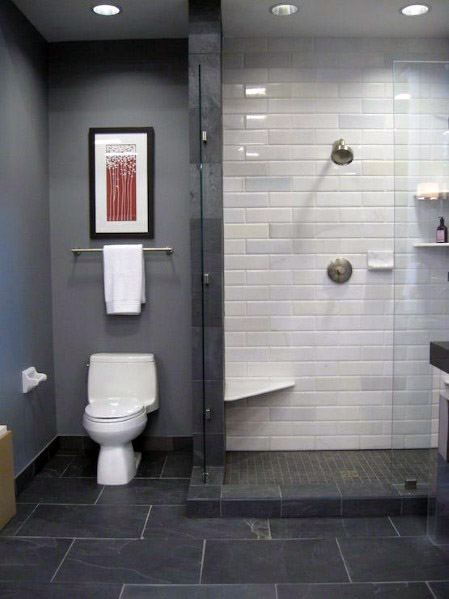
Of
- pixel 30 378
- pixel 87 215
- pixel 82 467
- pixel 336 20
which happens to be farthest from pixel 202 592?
pixel 336 20

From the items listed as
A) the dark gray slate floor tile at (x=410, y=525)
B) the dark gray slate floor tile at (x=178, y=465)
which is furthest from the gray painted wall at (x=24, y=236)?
the dark gray slate floor tile at (x=410, y=525)

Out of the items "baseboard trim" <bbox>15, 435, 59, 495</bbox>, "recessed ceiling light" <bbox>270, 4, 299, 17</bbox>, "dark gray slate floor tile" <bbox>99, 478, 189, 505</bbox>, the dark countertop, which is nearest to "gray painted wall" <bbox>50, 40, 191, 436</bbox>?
"baseboard trim" <bbox>15, 435, 59, 495</bbox>

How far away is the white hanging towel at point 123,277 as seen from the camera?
11.4 feet

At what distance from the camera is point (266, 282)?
3496 millimetres

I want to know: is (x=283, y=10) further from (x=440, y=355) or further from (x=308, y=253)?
(x=440, y=355)

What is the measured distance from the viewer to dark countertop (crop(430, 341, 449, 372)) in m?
2.09

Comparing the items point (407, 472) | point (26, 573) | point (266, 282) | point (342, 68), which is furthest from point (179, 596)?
point (342, 68)

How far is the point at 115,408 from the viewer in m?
3.15

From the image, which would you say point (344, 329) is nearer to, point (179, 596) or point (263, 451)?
point (263, 451)

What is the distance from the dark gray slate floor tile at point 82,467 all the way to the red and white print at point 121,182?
60.4 inches

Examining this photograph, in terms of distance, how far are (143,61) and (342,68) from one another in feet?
4.08

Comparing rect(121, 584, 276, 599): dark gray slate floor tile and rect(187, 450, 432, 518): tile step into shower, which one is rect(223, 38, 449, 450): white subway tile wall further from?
rect(121, 584, 276, 599): dark gray slate floor tile

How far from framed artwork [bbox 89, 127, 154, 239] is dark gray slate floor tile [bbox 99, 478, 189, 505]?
1.51m

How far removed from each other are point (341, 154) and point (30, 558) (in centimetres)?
266
